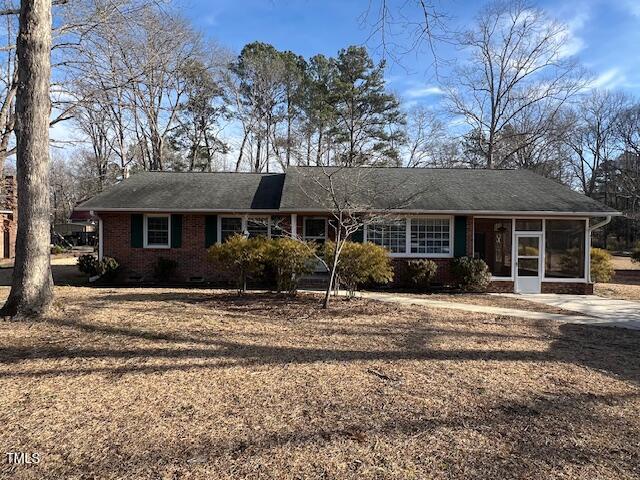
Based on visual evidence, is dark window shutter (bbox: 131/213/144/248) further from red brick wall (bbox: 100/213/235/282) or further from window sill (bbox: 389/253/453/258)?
window sill (bbox: 389/253/453/258)

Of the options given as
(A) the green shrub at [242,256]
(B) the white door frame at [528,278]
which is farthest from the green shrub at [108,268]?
(B) the white door frame at [528,278]

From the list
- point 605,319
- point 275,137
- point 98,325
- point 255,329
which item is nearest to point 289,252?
point 255,329

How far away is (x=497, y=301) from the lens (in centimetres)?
1140

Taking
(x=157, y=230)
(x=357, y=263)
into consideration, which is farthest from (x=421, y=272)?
(x=157, y=230)

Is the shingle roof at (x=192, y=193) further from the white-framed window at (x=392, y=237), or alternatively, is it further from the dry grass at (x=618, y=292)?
the dry grass at (x=618, y=292)

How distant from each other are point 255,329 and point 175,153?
2924 centimetres

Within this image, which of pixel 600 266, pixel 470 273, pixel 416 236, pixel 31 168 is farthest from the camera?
pixel 600 266

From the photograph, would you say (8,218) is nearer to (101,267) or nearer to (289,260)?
(101,267)

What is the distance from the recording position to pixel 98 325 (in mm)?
6773

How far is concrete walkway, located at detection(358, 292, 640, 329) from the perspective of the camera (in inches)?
347

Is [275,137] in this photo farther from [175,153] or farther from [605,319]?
[605,319]

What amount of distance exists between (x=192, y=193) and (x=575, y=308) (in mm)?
12031

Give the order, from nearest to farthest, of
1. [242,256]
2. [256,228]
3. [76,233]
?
[242,256] < [256,228] < [76,233]

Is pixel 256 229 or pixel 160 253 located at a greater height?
pixel 256 229
